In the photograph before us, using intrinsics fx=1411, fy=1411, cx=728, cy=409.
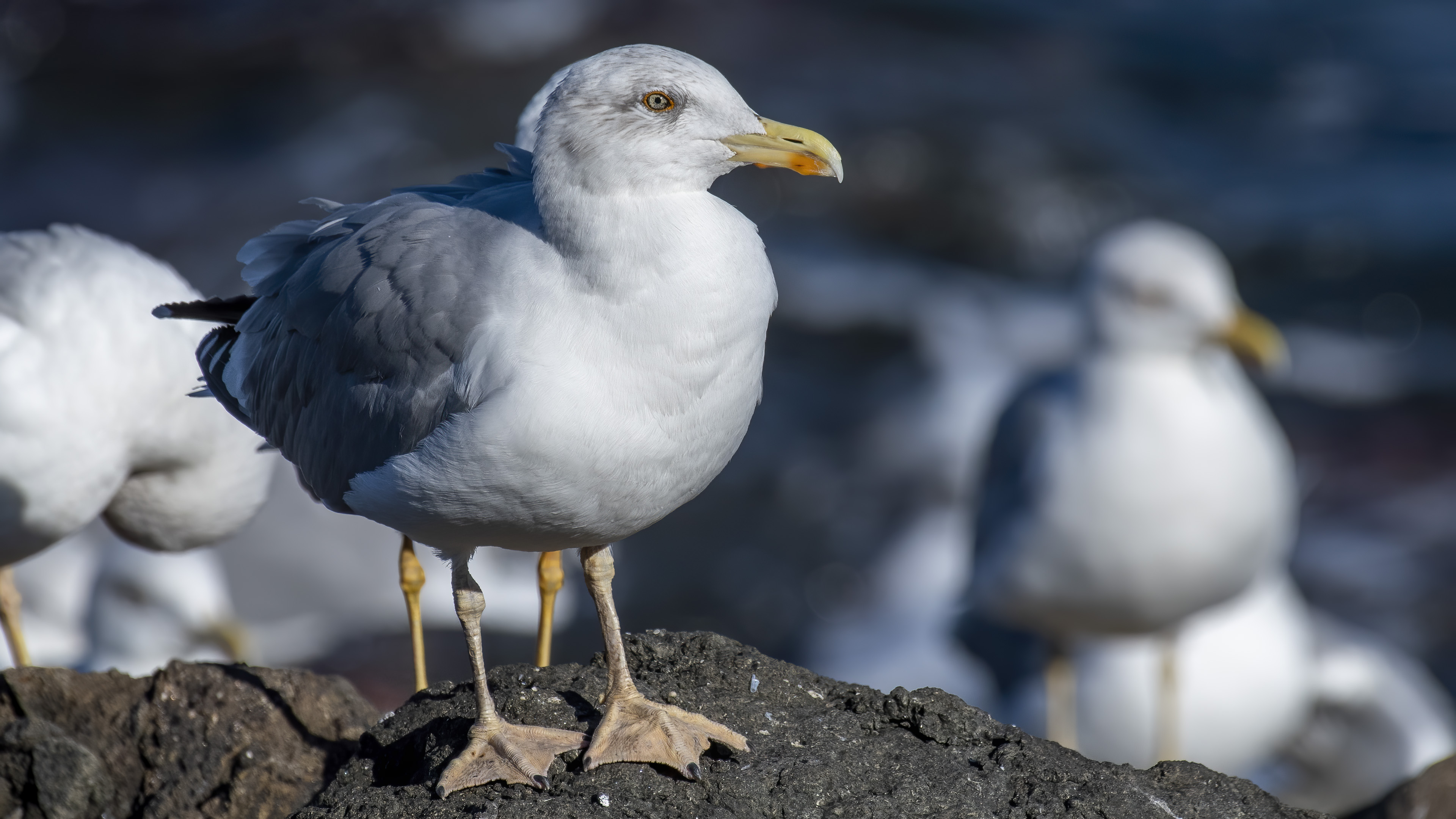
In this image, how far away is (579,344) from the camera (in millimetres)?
3137

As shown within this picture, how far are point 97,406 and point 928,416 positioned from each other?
28.9 feet

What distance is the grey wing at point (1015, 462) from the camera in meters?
7.58

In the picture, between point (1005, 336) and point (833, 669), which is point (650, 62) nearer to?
point (833, 669)

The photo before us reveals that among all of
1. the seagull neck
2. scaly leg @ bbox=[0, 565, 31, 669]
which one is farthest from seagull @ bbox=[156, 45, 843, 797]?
scaly leg @ bbox=[0, 565, 31, 669]

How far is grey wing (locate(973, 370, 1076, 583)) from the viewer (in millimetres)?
7578

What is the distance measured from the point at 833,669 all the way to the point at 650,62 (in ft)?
25.3

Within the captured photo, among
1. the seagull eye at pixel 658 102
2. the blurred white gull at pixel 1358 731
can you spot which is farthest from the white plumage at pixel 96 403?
the blurred white gull at pixel 1358 731

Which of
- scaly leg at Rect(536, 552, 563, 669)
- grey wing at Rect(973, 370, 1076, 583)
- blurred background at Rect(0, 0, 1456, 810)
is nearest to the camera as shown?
scaly leg at Rect(536, 552, 563, 669)

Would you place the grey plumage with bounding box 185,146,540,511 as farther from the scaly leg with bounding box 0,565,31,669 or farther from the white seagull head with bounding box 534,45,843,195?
the scaly leg with bounding box 0,565,31,669

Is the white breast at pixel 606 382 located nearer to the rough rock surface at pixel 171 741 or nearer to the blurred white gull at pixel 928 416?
the rough rock surface at pixel 171 741

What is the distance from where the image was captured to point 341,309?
360 centimetres

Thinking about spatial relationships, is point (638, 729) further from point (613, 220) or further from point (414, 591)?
point (414, 591)

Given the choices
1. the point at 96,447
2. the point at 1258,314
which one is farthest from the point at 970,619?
the point at 1258,314

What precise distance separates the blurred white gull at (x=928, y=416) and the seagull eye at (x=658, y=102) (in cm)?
484
